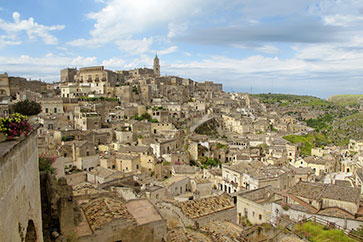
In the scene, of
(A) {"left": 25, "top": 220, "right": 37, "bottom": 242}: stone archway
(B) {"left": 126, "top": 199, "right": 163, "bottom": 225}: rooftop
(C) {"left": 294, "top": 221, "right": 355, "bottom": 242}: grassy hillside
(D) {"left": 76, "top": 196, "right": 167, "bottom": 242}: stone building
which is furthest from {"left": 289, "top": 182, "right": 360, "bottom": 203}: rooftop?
(A) {"left": 25, "top": 220, "right": 37, "bottom": 242}: stone archway

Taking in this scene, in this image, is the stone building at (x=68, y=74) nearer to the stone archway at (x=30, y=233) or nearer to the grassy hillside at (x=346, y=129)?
the grassy hillside at (x=346, y=129)

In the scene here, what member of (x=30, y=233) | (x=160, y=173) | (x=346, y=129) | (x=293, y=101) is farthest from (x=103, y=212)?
(x=293, y=101)

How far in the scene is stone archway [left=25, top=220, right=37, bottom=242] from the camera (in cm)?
625

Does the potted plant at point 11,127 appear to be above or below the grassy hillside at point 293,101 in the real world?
above

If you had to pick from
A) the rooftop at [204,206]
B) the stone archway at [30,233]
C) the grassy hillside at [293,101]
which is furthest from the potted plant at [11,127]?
the grassy hillside at [293,101]

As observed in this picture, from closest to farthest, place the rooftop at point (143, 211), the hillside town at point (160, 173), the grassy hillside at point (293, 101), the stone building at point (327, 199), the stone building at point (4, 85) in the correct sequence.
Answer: the hillside town at point (160, 173)
the rooftop at point (143, 211)
the stone building at point (327, 199)
the stone building at point (4, 85)
the grassy hillside at point (293, 101)

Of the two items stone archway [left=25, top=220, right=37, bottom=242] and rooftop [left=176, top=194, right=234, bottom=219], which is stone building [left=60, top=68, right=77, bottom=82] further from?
stone archway [left=25, top=220, right=37, bottom=242]

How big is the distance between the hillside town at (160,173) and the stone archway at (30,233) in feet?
0.09

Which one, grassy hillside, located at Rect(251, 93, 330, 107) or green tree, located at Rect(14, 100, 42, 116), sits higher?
green tree, located at Rect(14, 100, 42, 116)

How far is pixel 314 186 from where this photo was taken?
17.9m

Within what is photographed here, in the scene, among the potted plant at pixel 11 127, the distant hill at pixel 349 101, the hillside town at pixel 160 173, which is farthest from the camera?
the distant hill at pixel 349 101

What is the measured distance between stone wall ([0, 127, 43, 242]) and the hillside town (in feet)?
0.12

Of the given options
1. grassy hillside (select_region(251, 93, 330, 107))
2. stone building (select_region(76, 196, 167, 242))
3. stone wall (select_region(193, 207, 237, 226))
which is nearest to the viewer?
stone building (select_region(76, 196, 167, 242))

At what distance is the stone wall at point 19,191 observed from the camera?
14.5 ft
